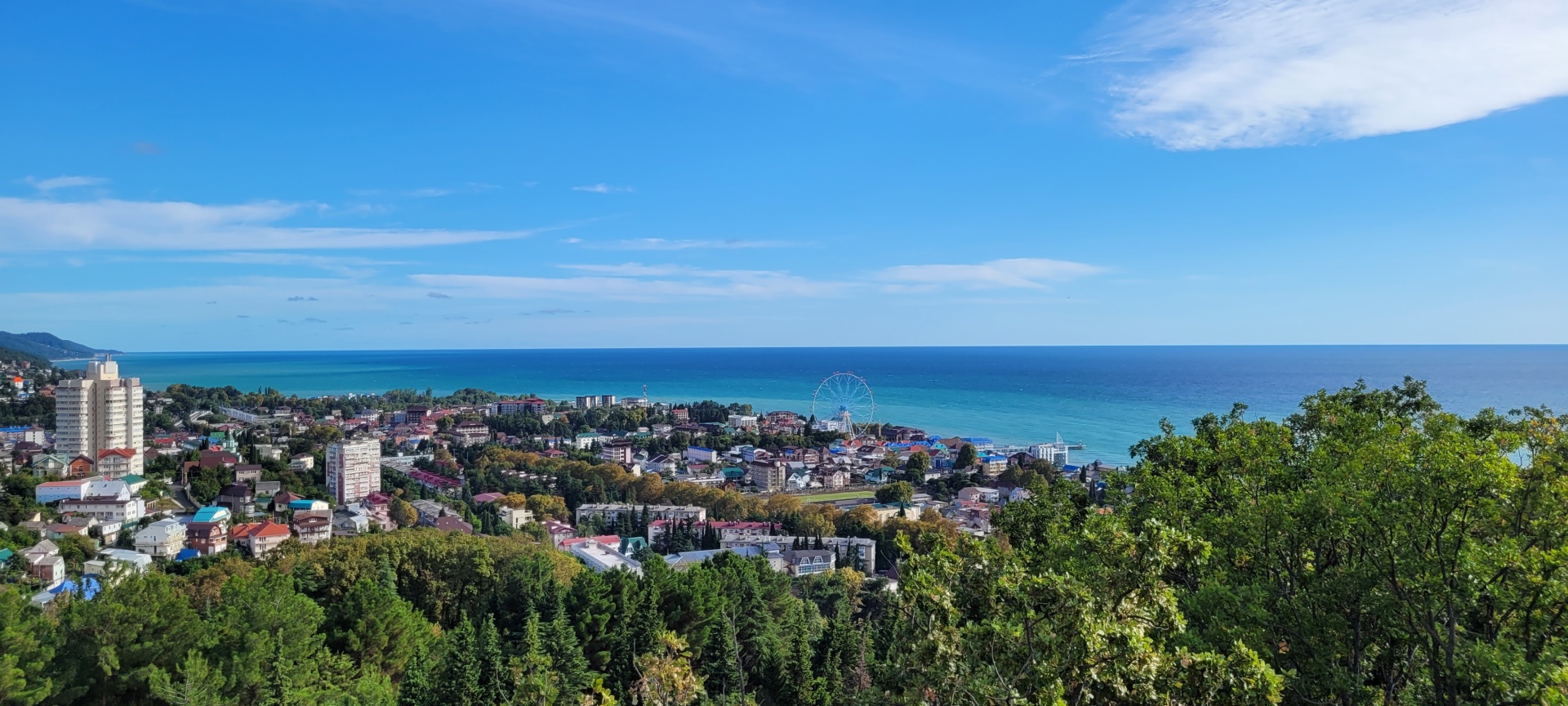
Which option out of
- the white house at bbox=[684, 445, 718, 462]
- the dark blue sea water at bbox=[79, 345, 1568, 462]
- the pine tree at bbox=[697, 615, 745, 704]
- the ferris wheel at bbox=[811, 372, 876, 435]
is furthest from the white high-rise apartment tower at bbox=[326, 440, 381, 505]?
the dark blue sea water at bbox=[79, 345, 1568, 462]

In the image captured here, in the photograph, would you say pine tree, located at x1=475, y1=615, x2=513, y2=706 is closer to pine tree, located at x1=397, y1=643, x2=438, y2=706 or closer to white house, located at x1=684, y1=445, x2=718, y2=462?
pine tree, located at x1=397, y1=643, x2=438, y2=706

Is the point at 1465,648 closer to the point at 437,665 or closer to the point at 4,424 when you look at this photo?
the point at 437,665

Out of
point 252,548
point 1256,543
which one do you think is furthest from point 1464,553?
point 252,548

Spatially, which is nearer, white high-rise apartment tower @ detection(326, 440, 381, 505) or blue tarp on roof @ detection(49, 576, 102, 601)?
blue tarp on roof @ detection(49, 576, 102, 601)

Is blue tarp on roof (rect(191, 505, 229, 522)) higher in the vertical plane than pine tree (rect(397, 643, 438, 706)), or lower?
lower

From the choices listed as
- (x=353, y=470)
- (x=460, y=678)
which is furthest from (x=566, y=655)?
(x=353, y=470)

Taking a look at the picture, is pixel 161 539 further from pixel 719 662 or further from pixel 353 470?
pixel 719 662

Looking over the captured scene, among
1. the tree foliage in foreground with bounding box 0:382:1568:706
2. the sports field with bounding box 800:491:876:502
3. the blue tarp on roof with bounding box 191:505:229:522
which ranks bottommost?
the sports field with bounding box 800:491:876:502
